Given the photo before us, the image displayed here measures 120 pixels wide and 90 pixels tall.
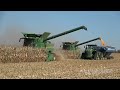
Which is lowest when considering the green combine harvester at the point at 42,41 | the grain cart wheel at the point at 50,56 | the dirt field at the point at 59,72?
the dirt field at the point at 59,72

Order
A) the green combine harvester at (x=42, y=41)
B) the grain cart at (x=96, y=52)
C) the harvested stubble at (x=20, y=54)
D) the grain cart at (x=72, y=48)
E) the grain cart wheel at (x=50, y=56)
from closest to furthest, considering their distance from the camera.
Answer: the harvested stubble at (x=20, y=54) → the green combine harvester at (x=42, y=41) → the grain cart wheel at (x=50, y=56) → the grain cart at (x=96, y=52) → the grain cart at (x=72, y=48)

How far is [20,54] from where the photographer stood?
706 inches

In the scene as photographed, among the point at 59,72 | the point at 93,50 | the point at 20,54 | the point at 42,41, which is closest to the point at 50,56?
the point at 42,41

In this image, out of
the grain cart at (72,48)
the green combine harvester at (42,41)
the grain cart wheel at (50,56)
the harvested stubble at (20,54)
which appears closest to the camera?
the harvested stubble at (20,54)

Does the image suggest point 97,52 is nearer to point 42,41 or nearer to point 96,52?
point 96,52

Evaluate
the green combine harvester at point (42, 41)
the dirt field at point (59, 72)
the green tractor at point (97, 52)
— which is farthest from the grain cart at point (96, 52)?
the dirt field at point (59, 72)

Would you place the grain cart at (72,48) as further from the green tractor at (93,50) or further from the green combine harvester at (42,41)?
the green combine harvester at (42,41)

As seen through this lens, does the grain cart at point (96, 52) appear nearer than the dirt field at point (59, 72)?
No

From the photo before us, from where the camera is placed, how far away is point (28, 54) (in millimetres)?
18250

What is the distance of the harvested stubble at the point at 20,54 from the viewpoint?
17.5 metres

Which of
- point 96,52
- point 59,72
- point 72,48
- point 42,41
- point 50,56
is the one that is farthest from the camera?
point 72,48

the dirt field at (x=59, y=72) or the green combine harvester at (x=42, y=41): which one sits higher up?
the green combine harvester at (x=42, y=41)
